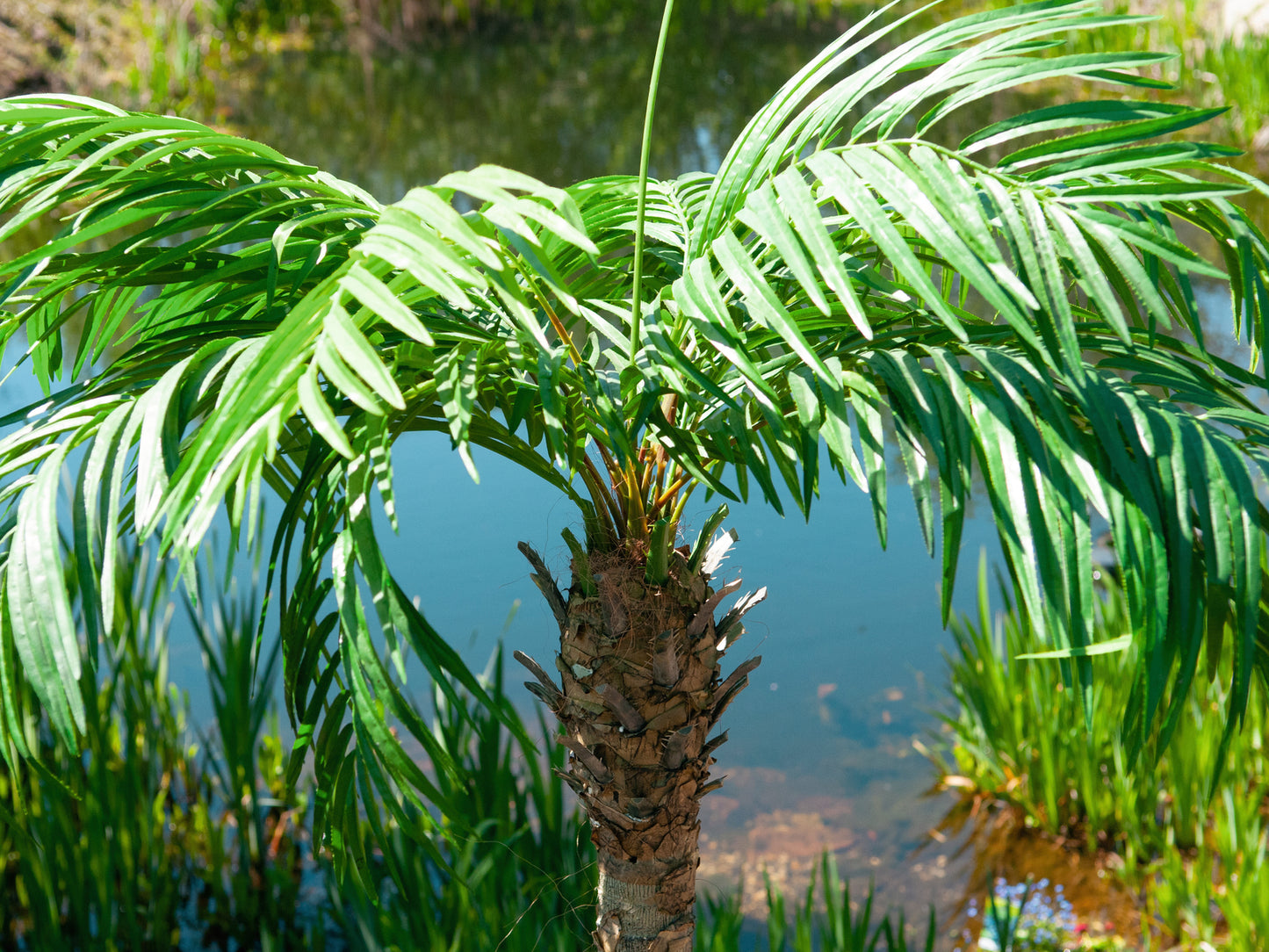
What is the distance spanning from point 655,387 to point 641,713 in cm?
33

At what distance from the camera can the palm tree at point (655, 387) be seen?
69cm

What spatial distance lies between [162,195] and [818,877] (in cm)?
185

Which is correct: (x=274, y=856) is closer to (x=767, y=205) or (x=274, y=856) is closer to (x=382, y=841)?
(x=382, y=841)

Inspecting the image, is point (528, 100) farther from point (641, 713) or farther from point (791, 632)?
point (641, 713)

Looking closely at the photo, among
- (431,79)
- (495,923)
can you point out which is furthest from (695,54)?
(495,923)

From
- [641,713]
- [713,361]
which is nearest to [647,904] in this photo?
[641,713]

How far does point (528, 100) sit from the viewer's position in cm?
654

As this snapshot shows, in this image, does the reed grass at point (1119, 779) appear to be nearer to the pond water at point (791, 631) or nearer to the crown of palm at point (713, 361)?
the pond water at point (791, 631)

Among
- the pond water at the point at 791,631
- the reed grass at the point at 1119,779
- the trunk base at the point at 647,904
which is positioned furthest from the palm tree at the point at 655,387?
the reed grass at the point at 1119,779

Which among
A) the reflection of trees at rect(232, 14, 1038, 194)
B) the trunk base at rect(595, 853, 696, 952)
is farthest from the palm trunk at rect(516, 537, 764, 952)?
the reflection of trees at rect(232, 14, 1038, 194)

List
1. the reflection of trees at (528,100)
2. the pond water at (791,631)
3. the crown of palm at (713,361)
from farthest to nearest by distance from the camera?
1. the reflection of trees at (528,100)
2. the pond water at (791,631)
3. the crown of palm at (713,361)

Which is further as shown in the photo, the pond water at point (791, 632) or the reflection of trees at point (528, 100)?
the reflection of trees at point (528, 100)

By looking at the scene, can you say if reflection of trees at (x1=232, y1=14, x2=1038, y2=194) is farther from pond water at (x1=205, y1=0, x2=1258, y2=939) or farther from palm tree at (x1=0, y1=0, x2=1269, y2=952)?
palm tree at (x1=0, y1=0, x2=1269, y2=952)

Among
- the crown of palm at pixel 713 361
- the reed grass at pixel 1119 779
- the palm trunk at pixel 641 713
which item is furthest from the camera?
the reed grass at pixel 1119 779
